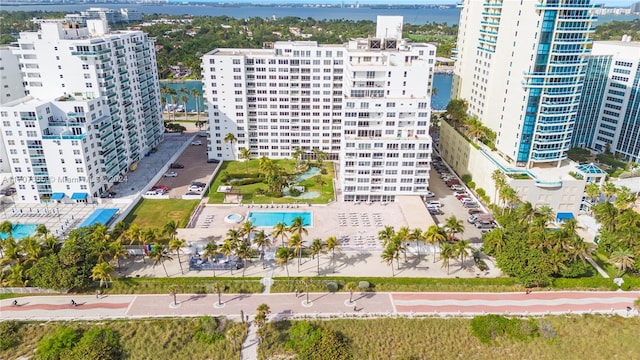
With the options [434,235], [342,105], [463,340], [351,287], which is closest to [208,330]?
[351,287]

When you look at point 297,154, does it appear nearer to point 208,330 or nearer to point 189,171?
point 189,171

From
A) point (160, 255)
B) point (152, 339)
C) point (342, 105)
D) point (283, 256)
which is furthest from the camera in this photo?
point (342, 105)

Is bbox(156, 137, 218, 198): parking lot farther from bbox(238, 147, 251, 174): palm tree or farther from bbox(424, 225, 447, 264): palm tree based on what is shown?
bbox(424, 225, 447, 264): palm tree

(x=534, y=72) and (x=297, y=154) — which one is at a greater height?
(x=534, y=72)

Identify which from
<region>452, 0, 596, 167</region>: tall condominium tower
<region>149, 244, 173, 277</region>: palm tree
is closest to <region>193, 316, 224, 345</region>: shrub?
<region>149, 244, 173, 277</region>: palm tree

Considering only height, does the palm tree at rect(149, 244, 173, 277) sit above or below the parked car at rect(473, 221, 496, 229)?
above

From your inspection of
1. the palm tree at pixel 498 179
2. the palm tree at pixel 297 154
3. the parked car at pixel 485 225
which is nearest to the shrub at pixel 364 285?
the parked car at pixel 485 225
